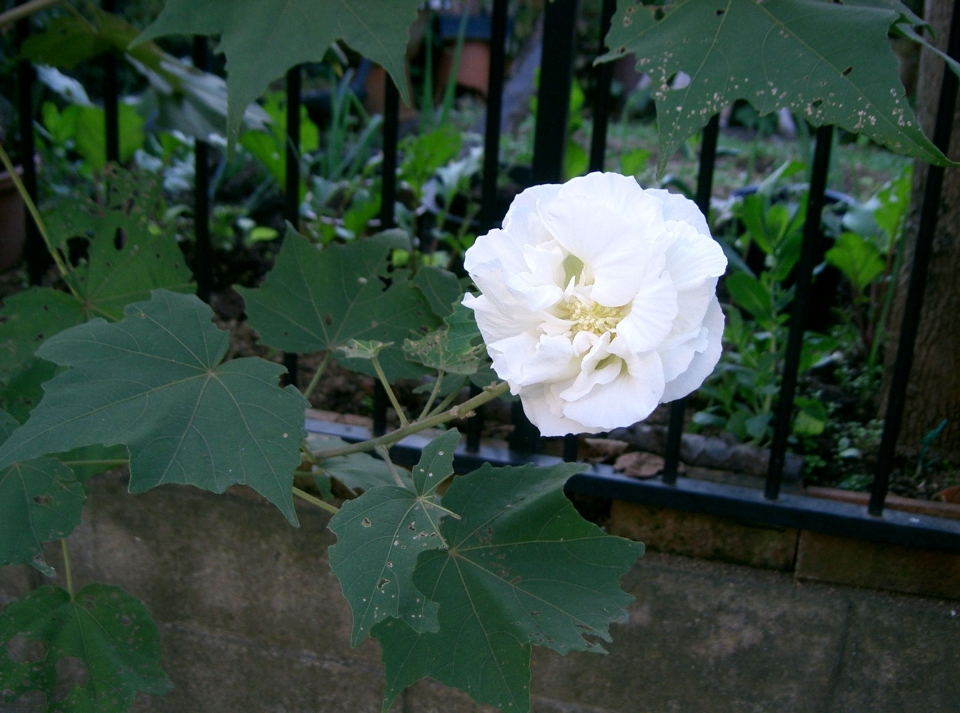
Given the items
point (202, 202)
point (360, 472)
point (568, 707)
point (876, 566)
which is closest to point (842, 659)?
point (876, 566)

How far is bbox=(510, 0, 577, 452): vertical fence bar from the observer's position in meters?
1.55

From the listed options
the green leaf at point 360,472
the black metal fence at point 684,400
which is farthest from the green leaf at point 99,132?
the green leaf at point 360,472

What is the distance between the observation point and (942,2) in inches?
72.3

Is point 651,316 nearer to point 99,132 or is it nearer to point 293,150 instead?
point 293,150

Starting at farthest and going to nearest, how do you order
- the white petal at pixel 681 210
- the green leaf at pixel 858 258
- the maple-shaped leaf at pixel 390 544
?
the green leaf at pixel 858 258 < the maple-shaped leaf at pixel 390 544 < the white petal at pixel 681 210

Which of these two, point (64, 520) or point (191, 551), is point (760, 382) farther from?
point (64, 520)

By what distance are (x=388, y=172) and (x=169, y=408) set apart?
0.81 meters

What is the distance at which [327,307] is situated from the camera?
4.30ft

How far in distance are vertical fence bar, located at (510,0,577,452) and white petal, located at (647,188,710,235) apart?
80cm

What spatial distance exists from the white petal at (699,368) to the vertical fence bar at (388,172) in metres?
0.98

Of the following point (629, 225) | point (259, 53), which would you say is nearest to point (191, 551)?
point (259, 53)

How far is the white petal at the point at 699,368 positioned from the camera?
29.6 inches

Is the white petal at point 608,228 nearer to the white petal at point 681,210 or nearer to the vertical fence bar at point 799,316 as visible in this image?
the white petal at point 681,210

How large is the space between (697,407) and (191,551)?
48.2 inches
